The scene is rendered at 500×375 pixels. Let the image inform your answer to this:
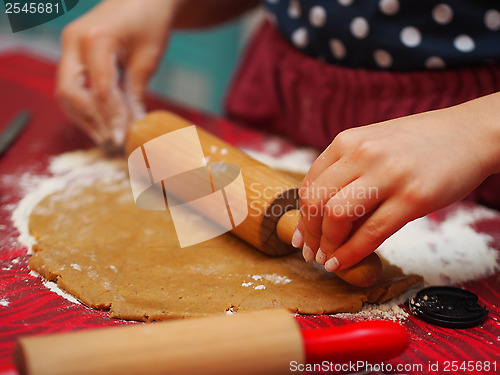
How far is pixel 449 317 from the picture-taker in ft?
2.30

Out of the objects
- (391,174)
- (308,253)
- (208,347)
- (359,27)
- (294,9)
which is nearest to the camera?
(208,347)

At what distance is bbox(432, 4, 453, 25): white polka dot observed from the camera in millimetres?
989

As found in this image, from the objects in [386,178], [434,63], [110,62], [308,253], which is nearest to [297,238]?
[308,253]

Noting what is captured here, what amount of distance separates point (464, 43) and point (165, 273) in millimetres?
737

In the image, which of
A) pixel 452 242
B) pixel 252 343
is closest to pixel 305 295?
pixel 252 343

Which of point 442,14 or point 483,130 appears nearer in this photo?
point 483,130

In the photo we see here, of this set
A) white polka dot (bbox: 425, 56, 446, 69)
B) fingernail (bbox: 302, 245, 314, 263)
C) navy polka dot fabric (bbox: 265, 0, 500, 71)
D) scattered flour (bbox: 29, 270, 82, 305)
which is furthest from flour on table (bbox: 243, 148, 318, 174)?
scattered flour (bbox: 29, 270, 82, 305)

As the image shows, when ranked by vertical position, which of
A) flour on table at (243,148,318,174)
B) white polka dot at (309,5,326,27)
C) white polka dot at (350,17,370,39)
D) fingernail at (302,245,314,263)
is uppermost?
white polka dot at (309,5,326,27)

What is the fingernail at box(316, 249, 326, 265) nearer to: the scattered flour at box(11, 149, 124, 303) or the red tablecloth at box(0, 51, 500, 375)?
the red tablecloth at box(0, 51, 500, 375)

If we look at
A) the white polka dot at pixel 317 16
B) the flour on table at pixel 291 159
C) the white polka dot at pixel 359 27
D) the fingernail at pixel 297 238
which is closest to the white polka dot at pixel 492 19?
the white polka dot at pixel 359 27

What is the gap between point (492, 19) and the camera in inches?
38.0

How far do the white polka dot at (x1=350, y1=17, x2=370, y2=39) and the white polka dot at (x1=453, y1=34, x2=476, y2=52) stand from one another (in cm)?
18

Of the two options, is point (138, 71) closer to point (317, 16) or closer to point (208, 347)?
point (317, 16)

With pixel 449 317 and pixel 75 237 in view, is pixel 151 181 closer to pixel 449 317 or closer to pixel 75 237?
pixel 75 237
